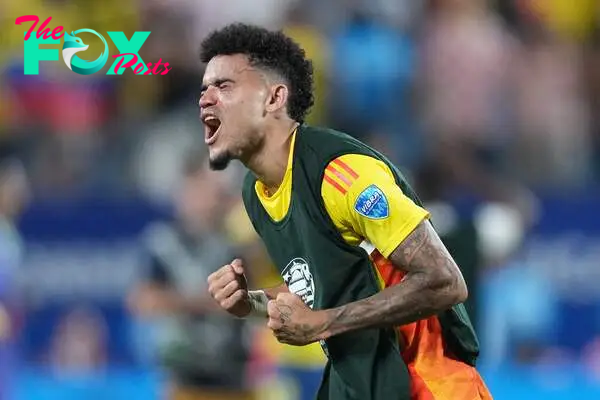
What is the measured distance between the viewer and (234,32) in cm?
457

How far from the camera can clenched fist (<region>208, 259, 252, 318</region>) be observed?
4504 millimetres

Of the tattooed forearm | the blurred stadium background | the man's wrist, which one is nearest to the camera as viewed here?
the tattooed forearm

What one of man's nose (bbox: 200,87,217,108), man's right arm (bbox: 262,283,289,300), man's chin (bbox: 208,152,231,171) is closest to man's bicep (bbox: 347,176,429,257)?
man's chin (bbox: 208,152,231,171)

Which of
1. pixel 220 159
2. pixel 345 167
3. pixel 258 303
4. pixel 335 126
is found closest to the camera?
pixel 345 167

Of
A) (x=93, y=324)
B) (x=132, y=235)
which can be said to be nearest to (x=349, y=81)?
(x=132, y=235)

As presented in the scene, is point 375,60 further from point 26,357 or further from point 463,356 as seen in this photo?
point 463,356

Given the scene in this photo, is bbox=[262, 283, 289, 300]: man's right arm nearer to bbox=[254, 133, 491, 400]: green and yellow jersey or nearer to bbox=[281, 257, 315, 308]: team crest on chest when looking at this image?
bbox=[281, 257, 315, 308]: team crest on chest

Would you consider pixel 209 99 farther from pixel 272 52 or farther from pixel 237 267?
pixel 237 267

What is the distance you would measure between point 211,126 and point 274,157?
251 mm

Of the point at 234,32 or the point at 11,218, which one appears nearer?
the point at 234,32

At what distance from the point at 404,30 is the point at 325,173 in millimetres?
6982

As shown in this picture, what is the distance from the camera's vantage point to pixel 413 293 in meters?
4.10

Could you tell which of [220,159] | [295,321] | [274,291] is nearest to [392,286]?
[295,321]

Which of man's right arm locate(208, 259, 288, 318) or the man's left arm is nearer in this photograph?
the man's left arm
